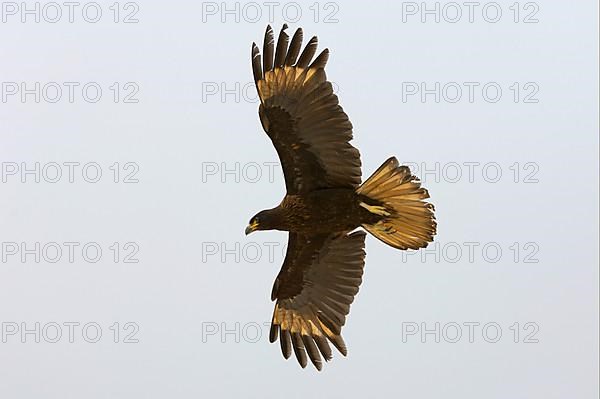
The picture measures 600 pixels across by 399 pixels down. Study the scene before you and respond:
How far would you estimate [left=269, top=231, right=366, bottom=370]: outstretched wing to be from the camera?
579cm

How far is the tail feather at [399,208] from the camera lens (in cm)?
521

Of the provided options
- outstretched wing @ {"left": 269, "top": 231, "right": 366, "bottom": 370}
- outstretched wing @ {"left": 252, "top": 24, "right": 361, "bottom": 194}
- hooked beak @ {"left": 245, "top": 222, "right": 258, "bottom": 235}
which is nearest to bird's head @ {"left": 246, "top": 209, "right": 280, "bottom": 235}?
hooked beak @ {"left": 245, "top": 222, "right": 258, "bottom": 235}

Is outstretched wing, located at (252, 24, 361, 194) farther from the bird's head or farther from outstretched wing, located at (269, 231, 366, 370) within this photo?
outstretched wing, located at (269, 231, 366, 370)

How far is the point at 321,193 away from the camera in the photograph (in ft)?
17.8

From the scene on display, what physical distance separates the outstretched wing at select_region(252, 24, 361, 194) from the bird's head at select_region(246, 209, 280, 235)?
0.18m

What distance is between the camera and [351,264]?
580 cm

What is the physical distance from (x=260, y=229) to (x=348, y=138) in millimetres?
639

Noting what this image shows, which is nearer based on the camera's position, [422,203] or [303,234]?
[422,203]

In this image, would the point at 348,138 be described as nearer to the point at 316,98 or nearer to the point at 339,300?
the point at 316,98

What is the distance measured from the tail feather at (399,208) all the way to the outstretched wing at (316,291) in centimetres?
35

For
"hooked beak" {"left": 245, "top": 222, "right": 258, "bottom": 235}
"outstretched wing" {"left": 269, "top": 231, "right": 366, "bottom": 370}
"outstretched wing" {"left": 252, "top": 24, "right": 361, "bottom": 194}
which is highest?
"outstretched wing" {"left": 252, "top": 24, "right": 361, "bottom": 194}

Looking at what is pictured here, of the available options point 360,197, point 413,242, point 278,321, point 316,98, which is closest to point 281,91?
point 316,98

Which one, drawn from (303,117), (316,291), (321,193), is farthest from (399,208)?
(316,291)

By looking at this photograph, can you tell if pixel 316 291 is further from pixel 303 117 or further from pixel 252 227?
pixel 303 117
